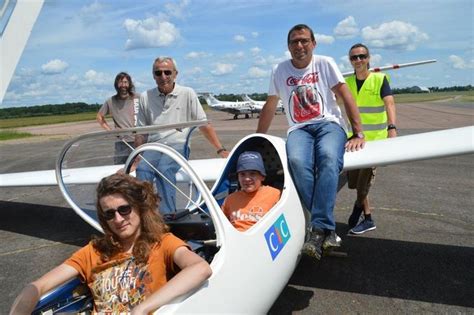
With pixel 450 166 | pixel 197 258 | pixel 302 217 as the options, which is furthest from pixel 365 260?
pixel 450 166

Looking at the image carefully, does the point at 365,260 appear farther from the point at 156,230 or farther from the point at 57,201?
the point at 57,201

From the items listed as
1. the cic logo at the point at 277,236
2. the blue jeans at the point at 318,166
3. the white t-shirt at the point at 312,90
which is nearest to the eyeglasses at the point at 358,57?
the white t-shirt at the point at 312,90

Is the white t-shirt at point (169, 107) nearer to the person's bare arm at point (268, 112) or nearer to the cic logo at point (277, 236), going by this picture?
the person's bare arm at point (268, 112)

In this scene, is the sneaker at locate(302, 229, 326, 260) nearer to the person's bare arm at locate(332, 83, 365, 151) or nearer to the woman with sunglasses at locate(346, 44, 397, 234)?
the person's bare arm at locate(332, 83, 365, 151)

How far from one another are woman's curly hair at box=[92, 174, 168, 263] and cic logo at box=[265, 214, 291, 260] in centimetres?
92

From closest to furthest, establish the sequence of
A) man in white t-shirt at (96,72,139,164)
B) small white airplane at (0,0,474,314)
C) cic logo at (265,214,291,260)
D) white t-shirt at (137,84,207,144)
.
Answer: small white airplane at (0,0,474,314), cic logo at (265,214,291,260), white t-shirt at (137,84,207,144), man in white t-shirt at (96,72,139,164)

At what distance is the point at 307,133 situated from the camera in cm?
396

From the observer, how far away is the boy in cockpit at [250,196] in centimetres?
338

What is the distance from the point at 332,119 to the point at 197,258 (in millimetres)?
2249

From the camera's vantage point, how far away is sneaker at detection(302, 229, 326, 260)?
340 cm

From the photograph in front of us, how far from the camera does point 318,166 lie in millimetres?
3672

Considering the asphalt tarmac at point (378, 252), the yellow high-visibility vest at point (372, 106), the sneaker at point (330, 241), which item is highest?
the yellow high-visibility vest at point (372, 106)

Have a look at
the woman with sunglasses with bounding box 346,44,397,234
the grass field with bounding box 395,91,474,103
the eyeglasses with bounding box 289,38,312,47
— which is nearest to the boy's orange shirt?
the eyeglasses with bounding box 289,38,312,47

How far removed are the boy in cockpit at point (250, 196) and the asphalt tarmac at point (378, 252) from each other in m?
0.95
